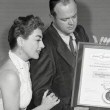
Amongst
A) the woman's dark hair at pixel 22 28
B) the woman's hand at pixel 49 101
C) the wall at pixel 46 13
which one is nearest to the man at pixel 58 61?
the woman's hand at pixel 49 101

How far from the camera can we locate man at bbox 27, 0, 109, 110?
230 cm

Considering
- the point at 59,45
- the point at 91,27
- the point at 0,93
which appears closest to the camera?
the point at 0,93

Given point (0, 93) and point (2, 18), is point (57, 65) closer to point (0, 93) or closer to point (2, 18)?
point (0, 93)

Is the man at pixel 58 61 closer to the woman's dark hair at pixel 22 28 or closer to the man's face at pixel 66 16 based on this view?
the man's face at pixel 66 16

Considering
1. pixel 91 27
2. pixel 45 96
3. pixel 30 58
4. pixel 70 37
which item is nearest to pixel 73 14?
Result: pixel 70 37

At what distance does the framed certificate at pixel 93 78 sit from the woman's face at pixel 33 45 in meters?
0.25

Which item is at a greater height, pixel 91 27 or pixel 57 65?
pixel 91 27

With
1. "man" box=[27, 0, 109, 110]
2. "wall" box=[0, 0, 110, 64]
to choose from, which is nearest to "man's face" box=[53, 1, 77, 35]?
"man" box=[27, 0, 109, 110]

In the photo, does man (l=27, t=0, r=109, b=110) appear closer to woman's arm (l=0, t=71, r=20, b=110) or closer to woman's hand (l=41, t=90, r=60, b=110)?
woman's hand (l=41, t=90, r=60, b=110)

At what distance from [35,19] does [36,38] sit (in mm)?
100

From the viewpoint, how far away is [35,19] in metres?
2.13

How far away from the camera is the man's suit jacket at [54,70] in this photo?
230 centimetres

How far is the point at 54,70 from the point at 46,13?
974mm

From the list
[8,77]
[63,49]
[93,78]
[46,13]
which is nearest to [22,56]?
[8,77]
